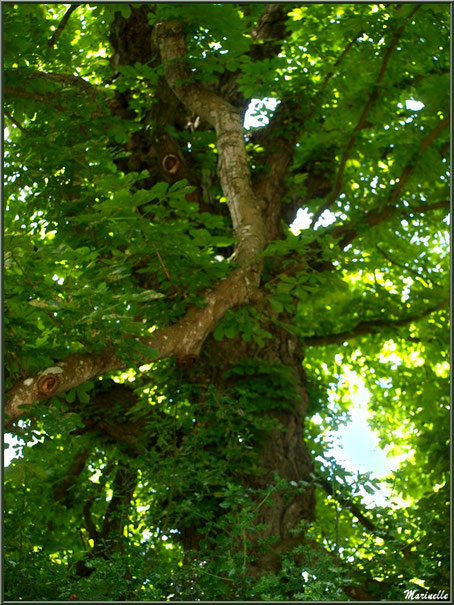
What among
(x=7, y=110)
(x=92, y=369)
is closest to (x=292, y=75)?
(x=7, y=110)

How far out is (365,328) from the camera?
28.8ft

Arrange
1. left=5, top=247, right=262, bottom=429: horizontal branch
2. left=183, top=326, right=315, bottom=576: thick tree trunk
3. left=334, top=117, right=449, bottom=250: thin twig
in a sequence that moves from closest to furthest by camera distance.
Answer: left=5, top=247, right=262, bottom=429: horizontal branch < left=183, top=326, right=315, bottom=576: thick tree trunk < left=334, top=117, right=449, bottom=250: thin twig

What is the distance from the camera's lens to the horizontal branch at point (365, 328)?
28.5ft

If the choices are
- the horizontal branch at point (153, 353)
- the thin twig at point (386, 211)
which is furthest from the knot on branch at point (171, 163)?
the horizontal branch at point (153, 353)

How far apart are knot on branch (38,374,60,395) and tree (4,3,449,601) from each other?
17mm

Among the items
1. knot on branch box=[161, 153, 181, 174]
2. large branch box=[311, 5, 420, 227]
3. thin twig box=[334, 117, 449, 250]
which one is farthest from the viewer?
thin twig box=[334, 117, 449, 250]

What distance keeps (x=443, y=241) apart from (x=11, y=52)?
7.10 metres

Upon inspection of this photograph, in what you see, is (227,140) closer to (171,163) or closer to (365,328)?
(171,163)

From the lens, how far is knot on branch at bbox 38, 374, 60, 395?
430 centimetres

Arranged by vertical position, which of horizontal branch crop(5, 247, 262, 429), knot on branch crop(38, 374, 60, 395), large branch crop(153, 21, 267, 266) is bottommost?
knot on branch crop(38, 374, 60, 395)

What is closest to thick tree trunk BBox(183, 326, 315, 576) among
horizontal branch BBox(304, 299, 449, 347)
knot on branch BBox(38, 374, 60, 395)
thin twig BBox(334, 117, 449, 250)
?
thin twig BBox(334, 117, 449, 250)

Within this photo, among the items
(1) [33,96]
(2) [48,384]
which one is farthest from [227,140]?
(2) [48,384]

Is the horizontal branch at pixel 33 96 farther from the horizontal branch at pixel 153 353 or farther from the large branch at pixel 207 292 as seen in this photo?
the horizontal branch at pixel 153 353

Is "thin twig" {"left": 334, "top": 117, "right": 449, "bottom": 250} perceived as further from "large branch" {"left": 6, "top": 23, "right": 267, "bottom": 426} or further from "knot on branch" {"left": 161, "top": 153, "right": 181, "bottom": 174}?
"large branch" {"left": 6, "top": 23, "right": 267, "bottom": 426}
